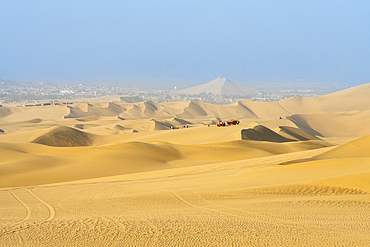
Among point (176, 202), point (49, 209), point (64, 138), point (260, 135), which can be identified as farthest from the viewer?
point (64, 138)

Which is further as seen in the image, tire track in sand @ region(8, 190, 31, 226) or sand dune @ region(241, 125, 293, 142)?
sand dune @ region(241, 125, 293, 142)

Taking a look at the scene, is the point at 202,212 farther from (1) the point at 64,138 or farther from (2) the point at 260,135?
(1) the point at 64,138

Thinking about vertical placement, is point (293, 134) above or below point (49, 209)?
below

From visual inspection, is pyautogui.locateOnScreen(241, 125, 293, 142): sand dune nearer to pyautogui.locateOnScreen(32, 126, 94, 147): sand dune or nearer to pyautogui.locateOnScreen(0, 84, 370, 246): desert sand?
pyautogui.locateOnScreen(0, 84, 370, 246): desert sand

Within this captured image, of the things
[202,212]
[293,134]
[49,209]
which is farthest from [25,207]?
[293,134]

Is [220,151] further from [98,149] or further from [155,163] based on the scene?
[98,149]

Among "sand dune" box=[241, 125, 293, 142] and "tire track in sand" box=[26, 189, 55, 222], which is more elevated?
"tire track in sand" box=[26, 189, 55, 222]

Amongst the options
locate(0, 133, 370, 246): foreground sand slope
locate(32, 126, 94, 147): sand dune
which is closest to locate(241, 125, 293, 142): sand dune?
locate(32, 126, 94, 147): sand dune

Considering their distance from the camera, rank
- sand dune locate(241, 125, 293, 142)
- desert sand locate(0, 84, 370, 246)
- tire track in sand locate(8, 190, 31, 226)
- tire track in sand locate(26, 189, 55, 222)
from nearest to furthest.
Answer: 1. desert sand locate(0, 84, 370, 246)
2. tire track in sand locate(8, 190, 31, 226)
3. tire track in sand locate(26, 189, 55, 222)
4. sand dune locate(241, 125, 293, 142)

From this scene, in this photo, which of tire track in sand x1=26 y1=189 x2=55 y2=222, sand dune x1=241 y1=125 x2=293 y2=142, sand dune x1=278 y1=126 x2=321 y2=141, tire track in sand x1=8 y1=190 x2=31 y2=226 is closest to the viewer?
tire track in sand x1=8 y1=190 x2=31 y2=226

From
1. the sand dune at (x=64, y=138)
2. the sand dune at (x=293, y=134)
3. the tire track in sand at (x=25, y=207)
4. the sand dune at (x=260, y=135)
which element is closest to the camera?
the tire track in sand at (x=25, y=207)

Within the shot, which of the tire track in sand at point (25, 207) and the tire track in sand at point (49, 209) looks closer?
the tire track in sand at point (25, 207)

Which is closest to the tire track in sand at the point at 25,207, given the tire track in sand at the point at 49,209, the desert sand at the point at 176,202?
the desert sand at the point at 176,202

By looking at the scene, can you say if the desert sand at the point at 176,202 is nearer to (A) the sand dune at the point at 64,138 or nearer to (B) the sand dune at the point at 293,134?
(A) the sand dune at the point at 64,138
